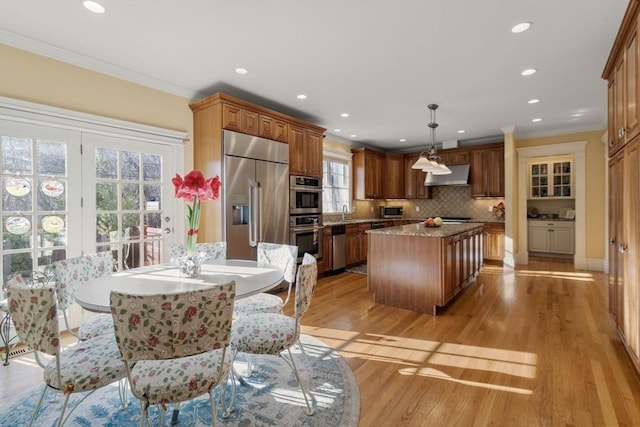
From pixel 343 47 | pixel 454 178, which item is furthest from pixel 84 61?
pixel 454 178

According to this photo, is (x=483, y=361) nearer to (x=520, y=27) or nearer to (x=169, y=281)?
(x=169, y=281)

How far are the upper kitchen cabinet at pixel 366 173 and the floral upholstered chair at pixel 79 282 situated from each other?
5.31m

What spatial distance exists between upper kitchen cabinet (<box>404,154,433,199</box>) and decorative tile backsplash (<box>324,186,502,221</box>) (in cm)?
29

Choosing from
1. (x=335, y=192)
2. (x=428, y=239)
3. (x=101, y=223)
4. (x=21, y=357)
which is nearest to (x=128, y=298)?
(x=21, y=357)

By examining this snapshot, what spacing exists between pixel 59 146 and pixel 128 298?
2638mm

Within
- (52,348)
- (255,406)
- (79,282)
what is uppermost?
(79,282)

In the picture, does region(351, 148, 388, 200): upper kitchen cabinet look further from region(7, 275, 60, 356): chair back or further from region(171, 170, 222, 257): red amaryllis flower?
region(7, 275, 60, 356): chair back

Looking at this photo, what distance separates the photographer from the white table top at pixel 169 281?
1619mm

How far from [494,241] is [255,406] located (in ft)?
19.5

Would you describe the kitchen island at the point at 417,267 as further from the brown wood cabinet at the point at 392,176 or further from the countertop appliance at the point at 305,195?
the brown wood cabinet at the point at 392,176

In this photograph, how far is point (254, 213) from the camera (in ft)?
13.2

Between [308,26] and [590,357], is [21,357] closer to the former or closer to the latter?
[308,26]

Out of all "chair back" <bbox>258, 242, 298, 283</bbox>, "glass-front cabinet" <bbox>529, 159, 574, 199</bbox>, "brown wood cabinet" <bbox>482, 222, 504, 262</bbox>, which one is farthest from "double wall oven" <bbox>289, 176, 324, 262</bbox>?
"glass-front cabinet" <bbox>529, 159, 574, 199</bbox>

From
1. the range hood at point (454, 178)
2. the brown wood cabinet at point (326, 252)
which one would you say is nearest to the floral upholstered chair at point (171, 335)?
the brown wood cabinet at point (326, 252)
